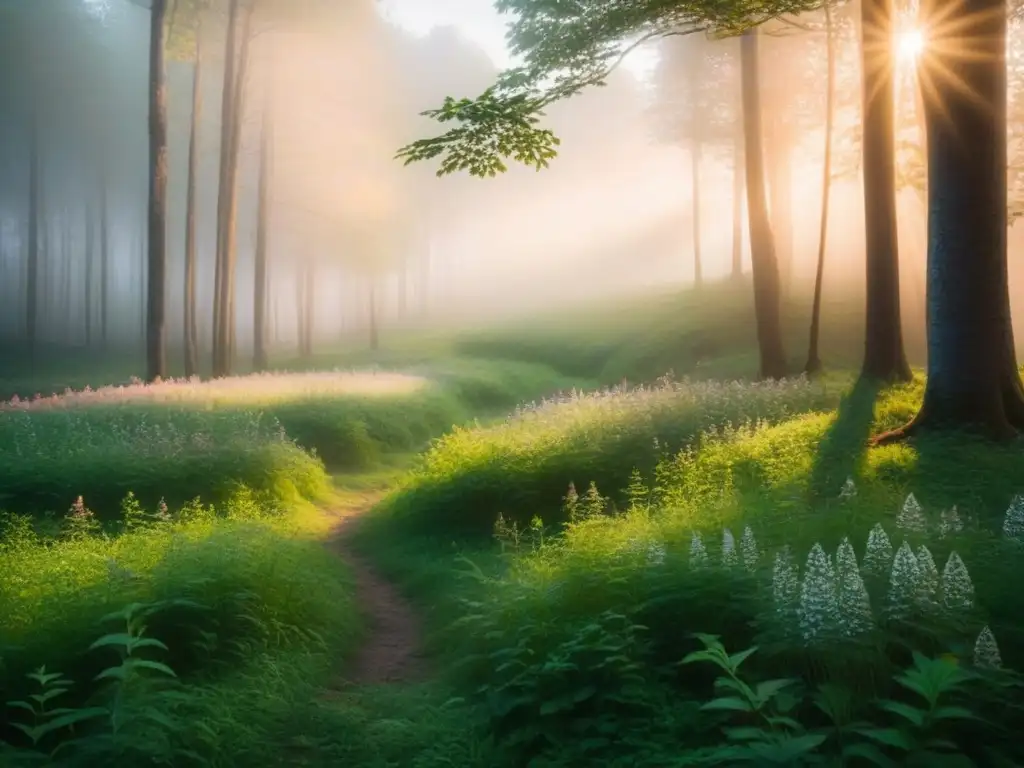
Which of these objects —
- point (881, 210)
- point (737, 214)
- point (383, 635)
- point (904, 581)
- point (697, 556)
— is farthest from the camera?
point (737, 214)

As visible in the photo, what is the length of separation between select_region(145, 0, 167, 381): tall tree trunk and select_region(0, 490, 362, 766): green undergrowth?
475 inches

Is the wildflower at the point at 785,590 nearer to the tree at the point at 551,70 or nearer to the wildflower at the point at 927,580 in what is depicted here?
the wildflower at the point at 927,580

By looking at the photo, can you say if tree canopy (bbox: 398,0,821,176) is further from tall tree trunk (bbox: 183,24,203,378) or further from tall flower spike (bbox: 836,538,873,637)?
tall tree trunk (bbox: 183,24,203,378)

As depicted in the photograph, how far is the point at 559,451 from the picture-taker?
11.5 meters

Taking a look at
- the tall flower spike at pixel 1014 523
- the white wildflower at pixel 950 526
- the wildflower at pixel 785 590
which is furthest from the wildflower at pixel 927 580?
the tall flower spike at pixel 1014 523

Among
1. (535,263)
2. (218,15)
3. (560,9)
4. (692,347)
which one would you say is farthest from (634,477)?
(535,263)

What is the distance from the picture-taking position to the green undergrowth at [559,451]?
10.9m

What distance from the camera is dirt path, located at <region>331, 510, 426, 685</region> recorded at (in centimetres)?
690

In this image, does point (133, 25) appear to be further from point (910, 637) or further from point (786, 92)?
point (910, 637)

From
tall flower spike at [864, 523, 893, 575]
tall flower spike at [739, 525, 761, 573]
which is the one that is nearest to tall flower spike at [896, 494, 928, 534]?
tall flower spike at [864, 523, 893, 575]

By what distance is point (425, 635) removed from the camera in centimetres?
768

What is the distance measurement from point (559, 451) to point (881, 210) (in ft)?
23.7

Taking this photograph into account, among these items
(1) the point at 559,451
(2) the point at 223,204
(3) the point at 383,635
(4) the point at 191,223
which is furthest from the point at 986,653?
(4) the point at 191,223

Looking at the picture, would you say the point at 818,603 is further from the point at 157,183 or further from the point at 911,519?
the point at 157,183
